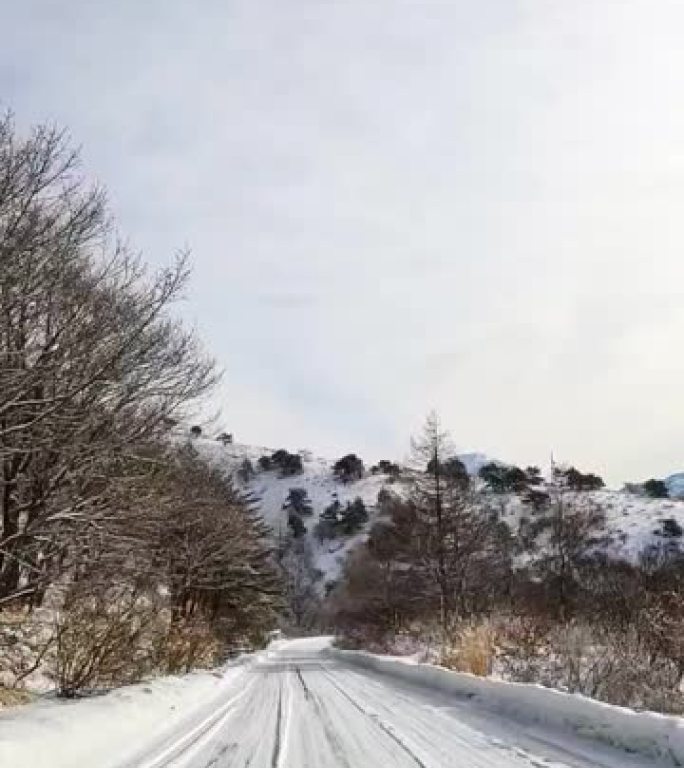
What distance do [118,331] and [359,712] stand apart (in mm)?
8068

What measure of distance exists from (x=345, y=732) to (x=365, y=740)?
1118 mm

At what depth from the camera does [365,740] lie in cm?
1337

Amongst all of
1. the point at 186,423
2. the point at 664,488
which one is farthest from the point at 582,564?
the point at 664,488

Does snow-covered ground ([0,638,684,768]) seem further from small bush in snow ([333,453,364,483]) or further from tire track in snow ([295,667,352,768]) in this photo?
small bush in snow ([333,453,364,483])

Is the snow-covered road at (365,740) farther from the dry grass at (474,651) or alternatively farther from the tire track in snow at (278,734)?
the dry grass at (474,651)

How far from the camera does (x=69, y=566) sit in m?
22.4

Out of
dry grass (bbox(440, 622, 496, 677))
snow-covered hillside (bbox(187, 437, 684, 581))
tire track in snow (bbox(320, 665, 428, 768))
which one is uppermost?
snow-covered hillside (bbox(187, 437, 684, 581))

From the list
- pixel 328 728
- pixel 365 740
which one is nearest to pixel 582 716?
pixel 365 740

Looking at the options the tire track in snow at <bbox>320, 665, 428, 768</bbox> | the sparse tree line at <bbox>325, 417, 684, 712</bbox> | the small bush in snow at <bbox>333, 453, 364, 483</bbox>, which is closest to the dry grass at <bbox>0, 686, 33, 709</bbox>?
the tire track in snow at <bbox>320, 665, 428, 768</bbox>

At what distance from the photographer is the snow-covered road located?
10938 mm

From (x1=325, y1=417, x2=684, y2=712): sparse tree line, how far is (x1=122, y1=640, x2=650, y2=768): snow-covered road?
2837 mm

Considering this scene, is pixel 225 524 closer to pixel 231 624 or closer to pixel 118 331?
pixel 231 624

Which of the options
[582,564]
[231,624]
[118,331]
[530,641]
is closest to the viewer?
[118,331]

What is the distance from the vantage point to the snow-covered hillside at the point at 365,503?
4190 inches
